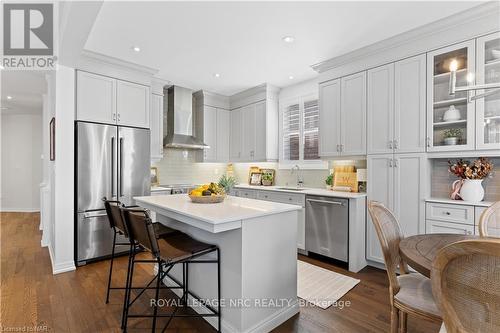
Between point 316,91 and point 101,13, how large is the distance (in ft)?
10.3

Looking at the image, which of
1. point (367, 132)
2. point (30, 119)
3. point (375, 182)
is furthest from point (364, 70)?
point (30, 119)

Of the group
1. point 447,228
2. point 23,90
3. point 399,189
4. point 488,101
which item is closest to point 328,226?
point 399,189

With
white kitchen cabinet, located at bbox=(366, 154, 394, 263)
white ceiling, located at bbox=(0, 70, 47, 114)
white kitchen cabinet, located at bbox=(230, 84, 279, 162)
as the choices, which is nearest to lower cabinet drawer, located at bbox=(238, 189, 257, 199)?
white kitchen cabinet, located at bbox=(230, 84, 279, 162)

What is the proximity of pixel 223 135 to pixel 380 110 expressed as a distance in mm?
3224

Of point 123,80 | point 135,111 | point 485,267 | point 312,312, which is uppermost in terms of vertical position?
point 123,80

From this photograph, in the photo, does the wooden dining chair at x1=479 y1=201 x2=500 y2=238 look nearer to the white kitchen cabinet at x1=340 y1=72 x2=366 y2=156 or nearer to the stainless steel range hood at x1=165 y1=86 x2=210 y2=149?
the white kitchen cabinet at x1=340 y1=72 x2=366 y2=156

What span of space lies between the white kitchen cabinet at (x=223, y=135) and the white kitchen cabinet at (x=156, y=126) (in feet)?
4.22

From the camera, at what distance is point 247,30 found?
9.20 feet

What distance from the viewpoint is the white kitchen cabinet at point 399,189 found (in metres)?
2.88

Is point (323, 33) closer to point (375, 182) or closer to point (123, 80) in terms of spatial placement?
point (375, 182)

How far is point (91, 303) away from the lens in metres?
2.41

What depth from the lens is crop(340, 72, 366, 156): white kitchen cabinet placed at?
337cm

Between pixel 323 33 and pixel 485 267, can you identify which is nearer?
pixel 485 267

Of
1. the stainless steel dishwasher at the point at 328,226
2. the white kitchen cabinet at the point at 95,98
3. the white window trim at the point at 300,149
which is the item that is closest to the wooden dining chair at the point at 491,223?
the stainless steel dishwasher at the point at 328,226
